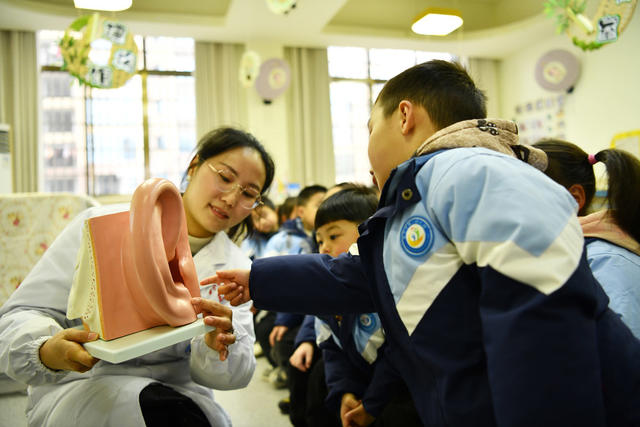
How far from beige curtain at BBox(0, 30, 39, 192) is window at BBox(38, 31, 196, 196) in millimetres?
199

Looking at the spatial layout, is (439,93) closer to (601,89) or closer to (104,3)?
(104,3)

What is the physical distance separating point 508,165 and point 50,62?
6890 mm

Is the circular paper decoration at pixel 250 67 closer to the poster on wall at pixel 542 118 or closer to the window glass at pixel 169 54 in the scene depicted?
the window glass at pixel 169 54

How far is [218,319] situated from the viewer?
88cm

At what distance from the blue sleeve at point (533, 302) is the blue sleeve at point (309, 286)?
0.38m

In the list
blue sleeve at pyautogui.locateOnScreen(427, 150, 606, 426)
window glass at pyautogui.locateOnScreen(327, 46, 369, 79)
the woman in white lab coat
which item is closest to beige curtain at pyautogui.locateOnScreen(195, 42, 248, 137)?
window glass at pyautogui.locateOnScreen(327, 46, 369, 79)

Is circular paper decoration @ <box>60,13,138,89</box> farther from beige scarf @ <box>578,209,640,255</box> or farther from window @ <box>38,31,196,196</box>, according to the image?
beige scarf @ <box>578,209,640,255</box>

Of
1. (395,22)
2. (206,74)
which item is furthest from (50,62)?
(395,22)

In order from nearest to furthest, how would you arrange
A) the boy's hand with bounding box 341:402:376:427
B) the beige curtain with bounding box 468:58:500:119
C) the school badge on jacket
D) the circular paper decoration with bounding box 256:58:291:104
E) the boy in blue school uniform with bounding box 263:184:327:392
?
the school badge on jacket → the boy's hand with bounding box 341:402:376:427 → the boy in blue school uniform with bounding box 263:184:327:392 → the circular paper decoration with bounding box 256:58:291:104 → the beige curtain with bounding box 468:58:500:119

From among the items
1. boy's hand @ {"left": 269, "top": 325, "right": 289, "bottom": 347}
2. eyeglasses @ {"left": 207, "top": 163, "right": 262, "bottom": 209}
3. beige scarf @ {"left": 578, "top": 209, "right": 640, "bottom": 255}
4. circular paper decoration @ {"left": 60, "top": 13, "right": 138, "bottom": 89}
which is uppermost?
circular paper decoration @ {"left": 60, "top": 13, "right": 138, "bottom": 89}

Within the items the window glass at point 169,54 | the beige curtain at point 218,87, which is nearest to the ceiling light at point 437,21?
the beige curtain at point 218,87

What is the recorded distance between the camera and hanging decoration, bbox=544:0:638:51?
2.09 m

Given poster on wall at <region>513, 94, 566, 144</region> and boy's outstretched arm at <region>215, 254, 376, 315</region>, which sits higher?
poster on wall at <region>513, 94, 566, 144</region>

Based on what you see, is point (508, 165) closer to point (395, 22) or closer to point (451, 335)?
point (451, 335)
